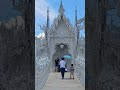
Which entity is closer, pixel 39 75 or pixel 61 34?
pixel 39 75

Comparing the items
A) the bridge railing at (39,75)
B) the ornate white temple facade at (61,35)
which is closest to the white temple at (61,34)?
the ornate white temple facade at (61,35)

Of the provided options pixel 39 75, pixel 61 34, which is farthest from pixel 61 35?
pixel 39 75

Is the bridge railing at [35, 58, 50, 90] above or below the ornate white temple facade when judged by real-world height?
below

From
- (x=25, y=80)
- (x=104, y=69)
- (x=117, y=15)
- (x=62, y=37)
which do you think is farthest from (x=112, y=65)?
(x=62, y=37)

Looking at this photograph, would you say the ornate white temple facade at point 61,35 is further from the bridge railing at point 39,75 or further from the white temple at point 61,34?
the bridge railing at point 39,75

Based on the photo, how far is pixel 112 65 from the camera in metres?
11.5

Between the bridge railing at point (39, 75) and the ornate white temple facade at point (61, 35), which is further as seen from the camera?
the ornate white temple facade at point (61, 35)

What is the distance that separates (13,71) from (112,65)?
8.88 ft

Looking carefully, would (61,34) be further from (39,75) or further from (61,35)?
(39,75)

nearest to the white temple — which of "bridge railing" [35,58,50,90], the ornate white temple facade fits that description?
the ornate white temple facade

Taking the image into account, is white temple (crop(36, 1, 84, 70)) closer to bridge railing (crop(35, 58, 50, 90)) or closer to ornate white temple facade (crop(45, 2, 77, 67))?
ornate white temple facade (crop(45, 2, 77, 67))

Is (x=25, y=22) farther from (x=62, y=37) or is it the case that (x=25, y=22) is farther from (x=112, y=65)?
(x=62, y=37)

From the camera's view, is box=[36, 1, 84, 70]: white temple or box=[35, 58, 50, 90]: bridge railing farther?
box=[36, 1, 84, 70]: white temple

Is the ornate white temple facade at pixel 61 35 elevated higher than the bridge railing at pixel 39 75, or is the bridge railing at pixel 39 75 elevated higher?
the ornate white temple facade at pixel 61 35
